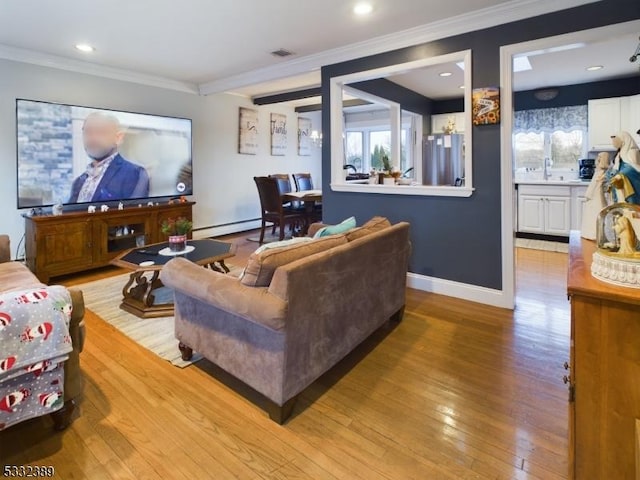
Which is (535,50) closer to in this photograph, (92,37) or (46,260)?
(92,37)

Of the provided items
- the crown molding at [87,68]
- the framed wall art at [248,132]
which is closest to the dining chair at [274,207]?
the framed wall art at [248,132]

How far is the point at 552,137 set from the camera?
6.25 metres

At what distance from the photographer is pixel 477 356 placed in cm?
249

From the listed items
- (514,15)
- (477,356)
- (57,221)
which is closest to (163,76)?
(57,221)

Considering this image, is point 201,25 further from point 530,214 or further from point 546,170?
point 546,170

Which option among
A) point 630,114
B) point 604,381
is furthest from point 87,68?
point 630,114

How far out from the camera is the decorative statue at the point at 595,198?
1644mm

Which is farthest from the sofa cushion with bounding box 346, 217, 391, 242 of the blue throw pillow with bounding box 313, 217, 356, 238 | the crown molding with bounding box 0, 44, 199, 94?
the crown molding with bounding box 0, 44, 199, 94

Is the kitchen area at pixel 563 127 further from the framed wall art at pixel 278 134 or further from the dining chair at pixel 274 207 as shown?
the framed wall art at pixel 278 134

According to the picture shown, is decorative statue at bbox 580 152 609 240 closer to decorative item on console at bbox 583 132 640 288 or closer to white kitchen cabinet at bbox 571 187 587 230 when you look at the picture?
decorative item on console at bbox 583 132 640 288

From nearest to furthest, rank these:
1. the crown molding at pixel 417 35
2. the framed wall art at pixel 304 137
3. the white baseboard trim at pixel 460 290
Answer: the crown molding at pixel 417 35, the white baseboard trim at pixel 460 290, the framed wall art at pixel 304 137

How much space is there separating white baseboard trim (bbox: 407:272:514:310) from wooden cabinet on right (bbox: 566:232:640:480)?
7.49ft

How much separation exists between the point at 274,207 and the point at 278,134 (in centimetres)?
250

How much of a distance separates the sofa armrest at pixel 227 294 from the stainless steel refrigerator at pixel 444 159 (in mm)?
5140
